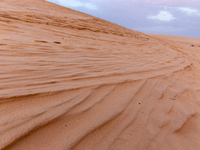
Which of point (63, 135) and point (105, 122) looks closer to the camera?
point (63, 135)

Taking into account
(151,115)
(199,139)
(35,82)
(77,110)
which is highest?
(35,82)

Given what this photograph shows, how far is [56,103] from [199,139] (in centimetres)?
144

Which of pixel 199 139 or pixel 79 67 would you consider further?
pixel 79 67

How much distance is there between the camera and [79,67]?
2453mm

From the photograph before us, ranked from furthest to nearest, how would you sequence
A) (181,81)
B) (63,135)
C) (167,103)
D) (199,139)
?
(181,81), (167,103), (199,139), (63,135)

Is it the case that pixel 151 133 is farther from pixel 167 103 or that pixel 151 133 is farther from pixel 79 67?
pixel 79 67

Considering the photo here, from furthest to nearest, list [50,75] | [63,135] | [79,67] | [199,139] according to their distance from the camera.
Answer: [79,67] < [50,75] < [199,139] < [63,135]

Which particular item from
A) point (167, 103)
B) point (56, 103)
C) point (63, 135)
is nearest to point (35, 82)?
point (56, 103)

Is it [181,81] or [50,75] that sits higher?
[50,75]

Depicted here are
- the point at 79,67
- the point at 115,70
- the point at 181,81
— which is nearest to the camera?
the point at 79,67

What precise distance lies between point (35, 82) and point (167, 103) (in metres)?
1.61

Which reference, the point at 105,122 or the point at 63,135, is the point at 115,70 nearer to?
the point at 105,122

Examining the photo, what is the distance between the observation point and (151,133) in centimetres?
154

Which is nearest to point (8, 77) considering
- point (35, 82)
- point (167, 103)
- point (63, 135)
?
point (35, 82)
